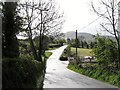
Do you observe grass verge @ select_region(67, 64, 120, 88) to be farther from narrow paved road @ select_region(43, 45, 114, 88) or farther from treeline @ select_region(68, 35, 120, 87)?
narrow paved road @ select_region(43, 45, 114, 88)

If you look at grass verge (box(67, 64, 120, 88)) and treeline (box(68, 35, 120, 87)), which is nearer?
grass verge (box(67, 64, 120, 88))

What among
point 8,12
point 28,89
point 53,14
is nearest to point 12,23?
point 8,12

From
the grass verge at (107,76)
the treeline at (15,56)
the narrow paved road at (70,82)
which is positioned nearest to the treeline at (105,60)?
the grass verge at (107,76)

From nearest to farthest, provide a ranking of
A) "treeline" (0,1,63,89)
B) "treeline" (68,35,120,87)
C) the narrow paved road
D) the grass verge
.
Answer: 1. "treeline" (0,1,63,89)
2. the narrow paved road
3. the grass verge
4. "treeline" (68,35,120,87)

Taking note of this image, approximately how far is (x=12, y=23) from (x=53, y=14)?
23.7 metres

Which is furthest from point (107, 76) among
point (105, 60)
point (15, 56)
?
point (15, 56)

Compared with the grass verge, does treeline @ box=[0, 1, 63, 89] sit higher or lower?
higher

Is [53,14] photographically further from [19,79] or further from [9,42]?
Result: [19,79]

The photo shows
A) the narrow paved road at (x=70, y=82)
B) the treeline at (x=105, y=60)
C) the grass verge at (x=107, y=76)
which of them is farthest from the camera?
the treeline at (x=105, y=60)

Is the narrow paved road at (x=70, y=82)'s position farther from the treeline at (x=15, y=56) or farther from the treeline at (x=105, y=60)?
the treeline at (x=15, y=56)

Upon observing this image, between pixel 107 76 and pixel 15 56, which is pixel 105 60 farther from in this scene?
pixel 15 56

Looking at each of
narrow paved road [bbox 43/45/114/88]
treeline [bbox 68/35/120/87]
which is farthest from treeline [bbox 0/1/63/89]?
treeline [bbox 68/35/120/87]

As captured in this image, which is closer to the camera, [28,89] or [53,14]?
[28,89]

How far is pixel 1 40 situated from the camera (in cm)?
1156
